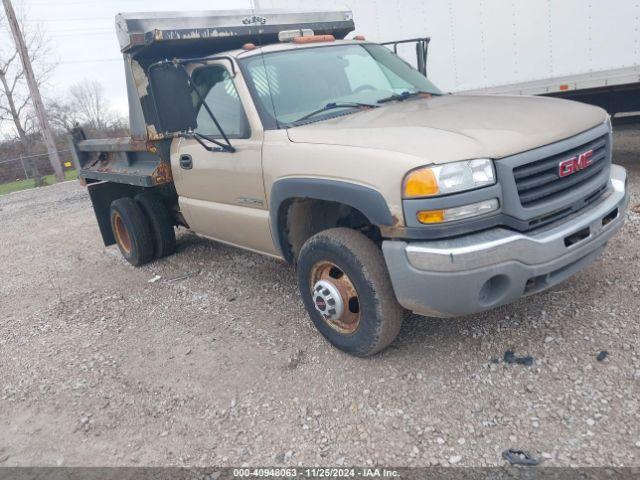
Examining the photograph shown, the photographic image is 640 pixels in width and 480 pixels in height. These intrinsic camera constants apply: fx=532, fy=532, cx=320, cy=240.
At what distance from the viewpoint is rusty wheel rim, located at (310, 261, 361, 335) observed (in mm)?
3381

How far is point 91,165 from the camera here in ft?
21.8

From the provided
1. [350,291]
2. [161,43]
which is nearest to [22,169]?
[161,43]


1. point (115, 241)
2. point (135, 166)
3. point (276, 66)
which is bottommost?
point (115, 241)

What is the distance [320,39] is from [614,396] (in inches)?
134

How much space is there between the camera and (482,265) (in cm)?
276

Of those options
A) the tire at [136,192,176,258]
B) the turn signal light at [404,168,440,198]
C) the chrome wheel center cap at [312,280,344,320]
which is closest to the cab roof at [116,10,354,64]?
the tire at [136,192,176,258]

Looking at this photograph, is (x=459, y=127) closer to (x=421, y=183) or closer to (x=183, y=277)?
(x=421, y=183)

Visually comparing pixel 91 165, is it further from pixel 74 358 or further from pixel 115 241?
pixel 74 358

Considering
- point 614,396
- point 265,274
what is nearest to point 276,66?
point 265,274

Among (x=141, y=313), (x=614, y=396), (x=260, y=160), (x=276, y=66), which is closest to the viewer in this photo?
(x=614, y=396)

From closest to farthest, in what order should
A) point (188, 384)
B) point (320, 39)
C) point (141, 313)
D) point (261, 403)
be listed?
point (261, 403) < point (188, 384) < point (320, 39) < point (141, 313)

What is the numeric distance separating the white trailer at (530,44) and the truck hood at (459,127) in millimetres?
2627

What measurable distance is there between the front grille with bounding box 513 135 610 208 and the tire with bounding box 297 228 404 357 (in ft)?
2.92

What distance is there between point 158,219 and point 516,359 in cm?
425
